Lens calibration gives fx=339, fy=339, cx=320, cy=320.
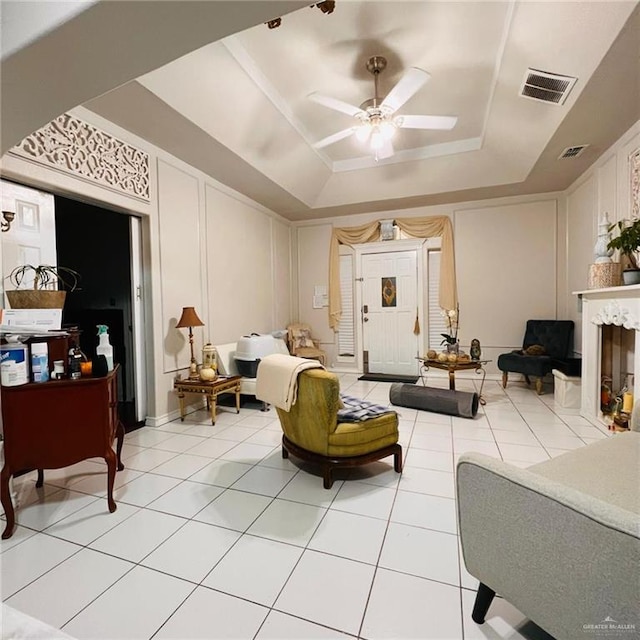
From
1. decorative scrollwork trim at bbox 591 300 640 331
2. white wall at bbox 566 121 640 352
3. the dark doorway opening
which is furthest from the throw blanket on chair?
white wall at bbox 566 121 640 352

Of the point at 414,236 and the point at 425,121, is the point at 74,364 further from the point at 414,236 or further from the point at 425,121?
Result: the point at 414,236

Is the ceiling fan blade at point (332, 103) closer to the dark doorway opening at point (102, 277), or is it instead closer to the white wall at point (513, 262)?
the dark doorway opening at point (102, 277)

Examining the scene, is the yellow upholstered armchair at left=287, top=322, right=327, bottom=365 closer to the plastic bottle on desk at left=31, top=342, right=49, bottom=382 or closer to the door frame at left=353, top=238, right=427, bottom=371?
the door frame at left=353, top=238, right=427, bottom=371

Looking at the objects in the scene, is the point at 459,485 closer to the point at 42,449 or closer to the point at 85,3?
the point at 85,3

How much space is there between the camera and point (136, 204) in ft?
11.0

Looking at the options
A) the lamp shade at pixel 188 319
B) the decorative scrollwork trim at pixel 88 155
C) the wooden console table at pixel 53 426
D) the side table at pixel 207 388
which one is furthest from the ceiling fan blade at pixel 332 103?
the side table at pixel 207 388

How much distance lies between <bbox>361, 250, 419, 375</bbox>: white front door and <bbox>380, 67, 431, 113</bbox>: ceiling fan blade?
3242mm

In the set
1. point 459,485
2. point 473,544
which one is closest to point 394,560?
point 473,544

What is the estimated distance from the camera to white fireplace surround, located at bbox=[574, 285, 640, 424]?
2.92 m

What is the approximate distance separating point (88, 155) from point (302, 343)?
158 inches

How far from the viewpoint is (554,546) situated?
94 cm

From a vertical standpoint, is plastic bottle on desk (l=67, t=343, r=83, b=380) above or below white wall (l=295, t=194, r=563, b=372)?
below

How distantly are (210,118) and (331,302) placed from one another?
372 centimetres

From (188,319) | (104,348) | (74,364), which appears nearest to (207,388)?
(188,319)
